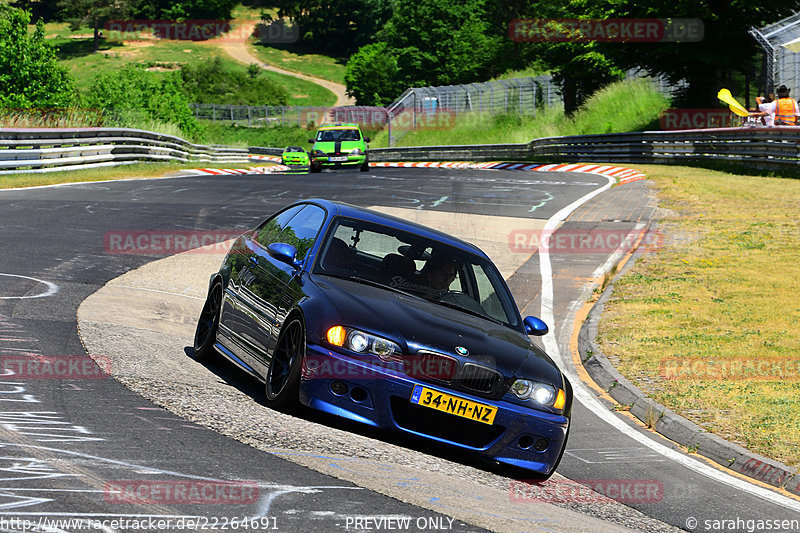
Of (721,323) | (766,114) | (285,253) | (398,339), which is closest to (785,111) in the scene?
(766,114)

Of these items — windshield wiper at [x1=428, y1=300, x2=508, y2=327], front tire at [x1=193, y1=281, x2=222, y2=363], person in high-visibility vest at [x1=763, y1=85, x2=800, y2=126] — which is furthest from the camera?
person in high-visibility vest at [x1=763, y1=85, x2=800, y2=126]

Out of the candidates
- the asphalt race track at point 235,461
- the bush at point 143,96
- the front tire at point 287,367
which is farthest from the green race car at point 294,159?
the front tire at point 287,367

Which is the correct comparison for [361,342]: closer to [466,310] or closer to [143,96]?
[466,310]

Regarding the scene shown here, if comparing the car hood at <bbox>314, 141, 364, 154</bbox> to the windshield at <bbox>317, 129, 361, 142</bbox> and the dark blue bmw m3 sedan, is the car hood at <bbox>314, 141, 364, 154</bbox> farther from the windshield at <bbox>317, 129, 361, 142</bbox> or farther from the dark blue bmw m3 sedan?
the dark blue bmw m3 sedan

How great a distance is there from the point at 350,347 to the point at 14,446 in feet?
6.91

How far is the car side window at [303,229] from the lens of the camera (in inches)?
308

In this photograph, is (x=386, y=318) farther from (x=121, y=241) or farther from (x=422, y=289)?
(x=121, y=241)

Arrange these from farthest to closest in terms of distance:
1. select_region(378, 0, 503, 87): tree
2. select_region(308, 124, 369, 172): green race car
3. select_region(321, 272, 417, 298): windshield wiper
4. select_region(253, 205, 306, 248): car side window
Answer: select_region(378, 0, 503, 87): tree
select_region(308, 124, 369, 172): green race car
select_region(253, 205, 306, 248): car side window
select_region(321, 272, 417, 298): windshield wiper

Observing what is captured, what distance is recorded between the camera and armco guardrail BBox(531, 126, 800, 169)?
2811 cm

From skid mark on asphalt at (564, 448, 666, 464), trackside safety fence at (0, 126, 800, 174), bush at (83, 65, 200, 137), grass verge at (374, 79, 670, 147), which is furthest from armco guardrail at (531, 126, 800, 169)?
skid mark on asphalt at (564, 448, 666, 464)

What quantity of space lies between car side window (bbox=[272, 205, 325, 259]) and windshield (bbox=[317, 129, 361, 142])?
96.8 ft

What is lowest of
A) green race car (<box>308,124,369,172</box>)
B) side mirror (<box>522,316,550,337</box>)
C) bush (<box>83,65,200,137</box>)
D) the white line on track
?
the white line on track

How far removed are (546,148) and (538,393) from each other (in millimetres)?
38661

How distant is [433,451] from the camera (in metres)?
6.62
